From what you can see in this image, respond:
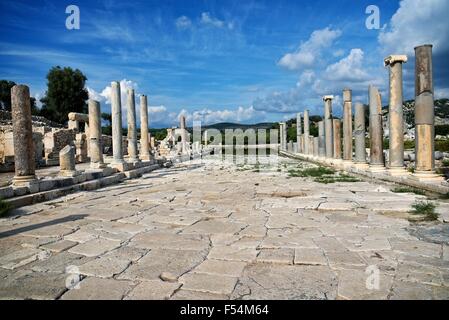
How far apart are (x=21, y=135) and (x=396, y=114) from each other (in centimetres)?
1080

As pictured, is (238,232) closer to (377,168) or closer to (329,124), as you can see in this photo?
(377,168)

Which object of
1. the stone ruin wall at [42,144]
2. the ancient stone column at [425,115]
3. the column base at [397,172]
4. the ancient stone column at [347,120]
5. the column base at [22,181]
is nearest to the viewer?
the column base at [22,181]

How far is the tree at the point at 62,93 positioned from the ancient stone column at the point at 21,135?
43.2 metres

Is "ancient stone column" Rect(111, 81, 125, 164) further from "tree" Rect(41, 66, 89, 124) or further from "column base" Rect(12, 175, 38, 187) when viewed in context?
"tree" Rect(41, 66, 89, 124)

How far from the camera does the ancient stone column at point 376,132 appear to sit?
12258mm

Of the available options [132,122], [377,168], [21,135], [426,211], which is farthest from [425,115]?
[132,122]

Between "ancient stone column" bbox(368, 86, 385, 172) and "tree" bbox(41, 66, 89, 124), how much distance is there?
45.0 meters

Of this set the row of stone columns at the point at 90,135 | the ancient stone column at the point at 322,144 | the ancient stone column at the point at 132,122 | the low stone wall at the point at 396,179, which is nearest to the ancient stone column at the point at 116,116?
the row of stone columns at the point at 90,135

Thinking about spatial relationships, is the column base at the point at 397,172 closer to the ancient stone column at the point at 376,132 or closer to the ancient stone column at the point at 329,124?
the ancient stone column at the point at 376,132

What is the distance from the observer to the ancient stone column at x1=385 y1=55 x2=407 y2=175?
10977 mm

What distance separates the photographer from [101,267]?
3947 millimetres

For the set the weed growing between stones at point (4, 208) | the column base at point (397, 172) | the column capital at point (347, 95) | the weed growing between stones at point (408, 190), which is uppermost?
the column capital at point (347, 95)
